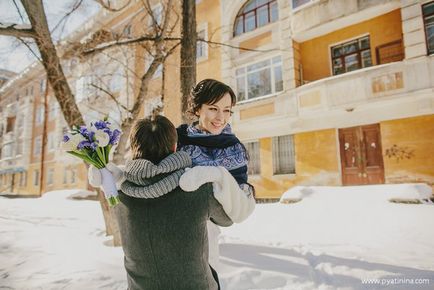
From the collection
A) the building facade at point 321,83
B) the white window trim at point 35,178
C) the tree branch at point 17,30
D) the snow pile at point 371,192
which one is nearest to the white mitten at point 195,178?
the tree branch at point 17,30

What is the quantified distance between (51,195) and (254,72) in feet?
52.8

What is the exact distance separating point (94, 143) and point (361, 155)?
37.4 feet

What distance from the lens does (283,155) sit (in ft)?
42.5

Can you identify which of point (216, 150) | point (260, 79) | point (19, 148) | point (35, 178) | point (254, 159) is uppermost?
point (260, 79)

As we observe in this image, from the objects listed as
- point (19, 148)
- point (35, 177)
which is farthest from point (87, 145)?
point (19, 148)

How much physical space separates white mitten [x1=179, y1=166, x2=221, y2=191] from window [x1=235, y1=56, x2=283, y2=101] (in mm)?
12239

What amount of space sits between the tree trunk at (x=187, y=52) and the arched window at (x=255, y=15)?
29.3 ft

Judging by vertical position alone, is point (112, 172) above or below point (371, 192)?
above

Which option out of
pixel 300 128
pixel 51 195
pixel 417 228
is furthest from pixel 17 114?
pixel 417 228

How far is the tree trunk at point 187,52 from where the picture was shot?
5012mm

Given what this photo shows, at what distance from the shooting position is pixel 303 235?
5.86 metres

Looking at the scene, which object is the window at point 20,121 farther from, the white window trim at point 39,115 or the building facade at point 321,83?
the building facade at point 321,83

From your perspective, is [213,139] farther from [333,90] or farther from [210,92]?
[333,90]

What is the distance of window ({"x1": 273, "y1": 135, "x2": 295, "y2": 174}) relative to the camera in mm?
12703
